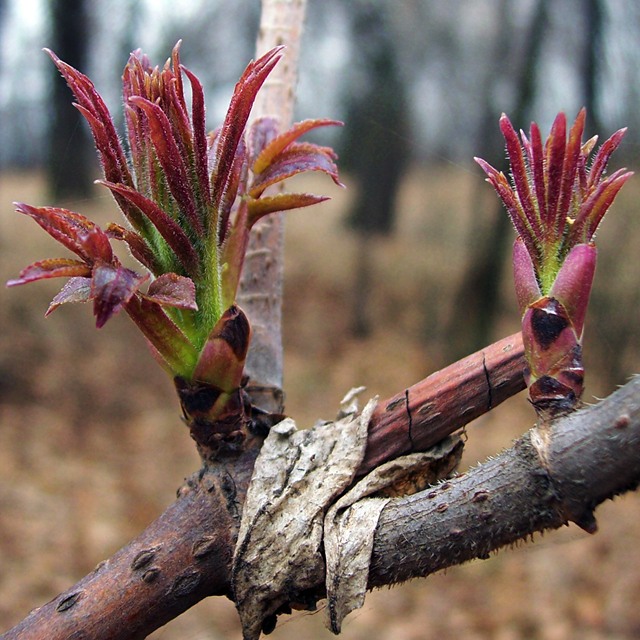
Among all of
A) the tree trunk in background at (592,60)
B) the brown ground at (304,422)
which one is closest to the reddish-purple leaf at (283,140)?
the brown ground at (304,422)

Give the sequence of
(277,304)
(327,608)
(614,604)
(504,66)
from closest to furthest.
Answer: (327,608) → (277,304) → (614,604) → (504,66)

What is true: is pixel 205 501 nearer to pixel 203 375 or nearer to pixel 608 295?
pixel 203 375

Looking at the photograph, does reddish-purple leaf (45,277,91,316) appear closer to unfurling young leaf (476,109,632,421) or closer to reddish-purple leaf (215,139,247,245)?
reddish-purple leaf (215,139,247,245)

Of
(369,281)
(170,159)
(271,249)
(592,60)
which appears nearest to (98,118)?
(170,159)

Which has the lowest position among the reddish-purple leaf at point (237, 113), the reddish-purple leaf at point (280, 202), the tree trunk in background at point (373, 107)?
the tree trunk in background at point (373, 107)

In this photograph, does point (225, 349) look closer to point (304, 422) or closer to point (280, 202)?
point (280, 202)

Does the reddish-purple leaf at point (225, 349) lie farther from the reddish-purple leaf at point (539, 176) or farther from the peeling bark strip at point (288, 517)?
the reddish-purple leaf at point (539, 176)

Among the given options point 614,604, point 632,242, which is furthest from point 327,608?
point 632,242
